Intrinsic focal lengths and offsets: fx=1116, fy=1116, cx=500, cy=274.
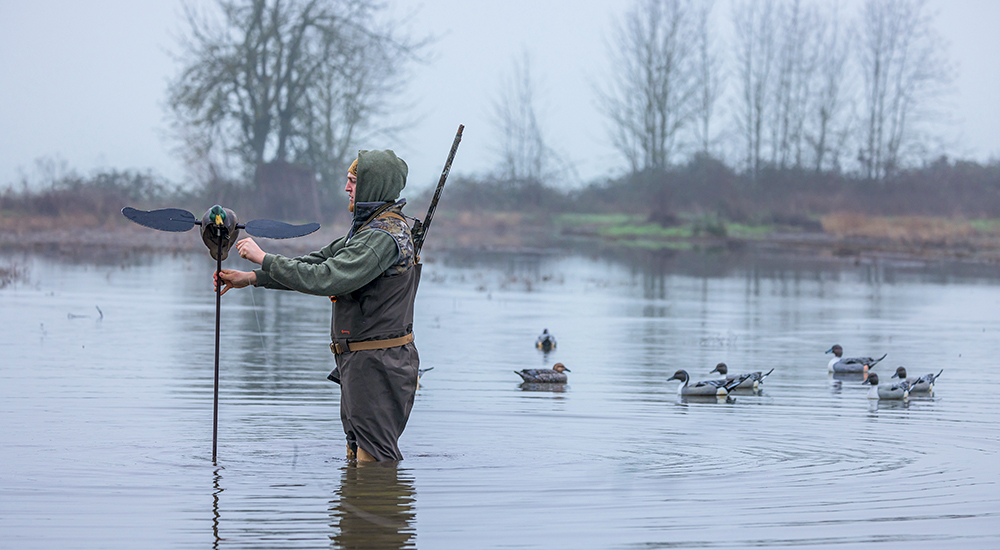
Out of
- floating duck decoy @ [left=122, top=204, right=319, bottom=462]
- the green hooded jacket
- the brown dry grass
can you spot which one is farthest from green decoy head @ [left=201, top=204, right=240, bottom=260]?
the brown dry grass

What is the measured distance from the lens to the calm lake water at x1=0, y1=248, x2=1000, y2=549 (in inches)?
202

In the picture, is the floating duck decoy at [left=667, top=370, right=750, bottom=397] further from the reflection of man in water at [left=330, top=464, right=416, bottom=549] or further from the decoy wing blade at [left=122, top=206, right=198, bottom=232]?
the decoy wing blade at [left=122, top=206, right=198, bottom=232]

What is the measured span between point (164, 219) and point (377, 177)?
1080 millimetres

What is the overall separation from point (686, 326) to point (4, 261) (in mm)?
14239

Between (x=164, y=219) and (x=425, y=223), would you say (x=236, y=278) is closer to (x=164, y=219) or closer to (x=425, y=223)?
(x=164, y=219)

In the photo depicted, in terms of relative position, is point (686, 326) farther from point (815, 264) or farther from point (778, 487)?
point (815, 264)

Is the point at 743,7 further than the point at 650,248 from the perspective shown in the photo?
Yes

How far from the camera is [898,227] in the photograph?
47.0 metres

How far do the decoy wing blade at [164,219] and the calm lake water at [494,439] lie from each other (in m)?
1.34

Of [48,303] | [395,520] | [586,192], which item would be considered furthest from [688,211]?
[395,520]

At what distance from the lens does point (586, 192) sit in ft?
204

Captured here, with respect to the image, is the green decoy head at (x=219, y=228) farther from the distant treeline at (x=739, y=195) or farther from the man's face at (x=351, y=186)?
the distant treeline at (x=739, y=195)

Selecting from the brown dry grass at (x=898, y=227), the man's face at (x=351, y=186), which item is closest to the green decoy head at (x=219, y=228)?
the man's face at (x=351, y=186)

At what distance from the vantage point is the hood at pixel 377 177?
5.60m
